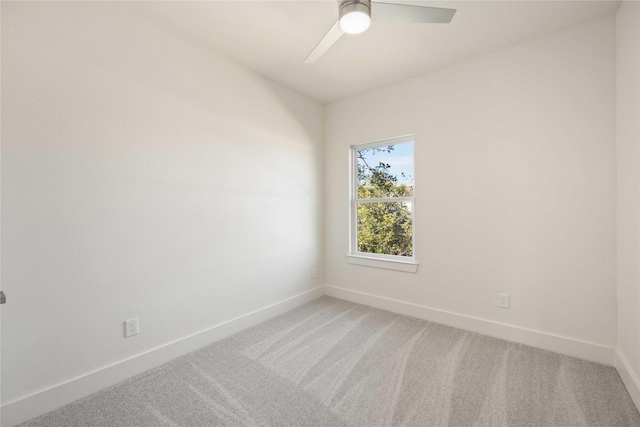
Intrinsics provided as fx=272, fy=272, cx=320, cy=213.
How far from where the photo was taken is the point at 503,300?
91.7 inches

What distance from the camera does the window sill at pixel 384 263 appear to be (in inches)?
112

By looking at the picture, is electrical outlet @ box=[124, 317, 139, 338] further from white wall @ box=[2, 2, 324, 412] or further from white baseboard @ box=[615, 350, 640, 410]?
white baseboard @ box=[615, 350, 640, 410]

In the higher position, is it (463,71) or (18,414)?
(463,71)

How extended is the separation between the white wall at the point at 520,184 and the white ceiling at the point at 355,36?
18cm

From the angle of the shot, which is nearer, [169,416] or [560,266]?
[169,416]

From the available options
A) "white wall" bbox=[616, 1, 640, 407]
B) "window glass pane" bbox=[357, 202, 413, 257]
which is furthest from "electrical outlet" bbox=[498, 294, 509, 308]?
"window glass pane" bbox=[357, 202, 413, 257]

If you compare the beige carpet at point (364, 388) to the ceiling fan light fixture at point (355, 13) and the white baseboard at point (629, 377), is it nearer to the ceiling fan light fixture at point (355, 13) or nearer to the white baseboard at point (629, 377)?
the white baseboard at point (629, 377)

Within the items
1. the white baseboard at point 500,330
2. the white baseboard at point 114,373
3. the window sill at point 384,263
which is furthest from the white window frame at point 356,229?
the white baseboard at point 114,373

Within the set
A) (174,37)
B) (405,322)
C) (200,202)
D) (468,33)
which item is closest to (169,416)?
(200,202)

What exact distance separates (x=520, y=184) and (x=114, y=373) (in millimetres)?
3292

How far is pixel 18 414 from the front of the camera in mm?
1433

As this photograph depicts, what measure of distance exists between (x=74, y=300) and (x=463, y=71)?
3.46 m

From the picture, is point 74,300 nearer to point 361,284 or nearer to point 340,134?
point 361,284

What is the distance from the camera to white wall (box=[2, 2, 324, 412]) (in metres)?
1.48
